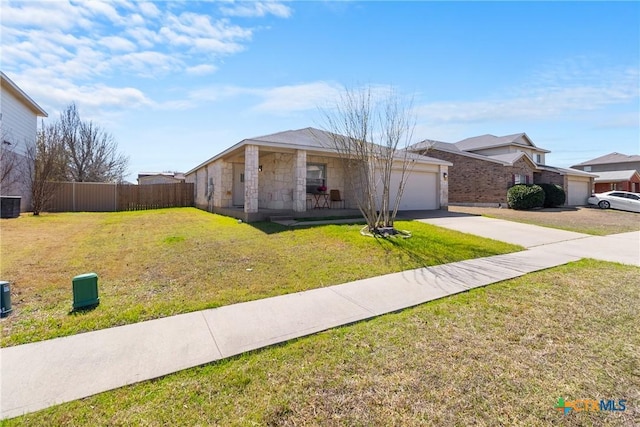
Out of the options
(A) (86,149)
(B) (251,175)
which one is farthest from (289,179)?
(A) (86,149)

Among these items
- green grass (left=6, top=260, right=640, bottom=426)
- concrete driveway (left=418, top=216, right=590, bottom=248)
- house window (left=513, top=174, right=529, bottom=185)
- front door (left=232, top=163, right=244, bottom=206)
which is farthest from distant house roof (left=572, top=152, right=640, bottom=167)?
green grass (left=6, top=260, right=640, bottom=426)

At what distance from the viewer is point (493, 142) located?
28000mm

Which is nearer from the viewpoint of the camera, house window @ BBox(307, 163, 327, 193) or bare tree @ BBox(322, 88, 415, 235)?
bare tree @ BBox(322, 88, 415, 235)

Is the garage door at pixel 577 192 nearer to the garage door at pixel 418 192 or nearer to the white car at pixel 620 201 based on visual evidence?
the white car at pixel 620 201

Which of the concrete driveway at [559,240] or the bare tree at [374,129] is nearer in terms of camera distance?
the concrete driveway at [559,240]

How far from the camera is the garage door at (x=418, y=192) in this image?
15796mm

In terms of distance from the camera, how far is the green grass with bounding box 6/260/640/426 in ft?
6.95

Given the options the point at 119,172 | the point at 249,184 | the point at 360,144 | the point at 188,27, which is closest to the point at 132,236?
the point at 249,184

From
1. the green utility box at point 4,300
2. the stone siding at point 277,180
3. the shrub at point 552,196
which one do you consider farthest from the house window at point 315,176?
the shrub at point 552,196

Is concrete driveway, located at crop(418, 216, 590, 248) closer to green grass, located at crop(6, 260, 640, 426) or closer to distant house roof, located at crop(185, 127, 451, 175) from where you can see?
distant house roof, located at crop(185, 127, 451, 175)

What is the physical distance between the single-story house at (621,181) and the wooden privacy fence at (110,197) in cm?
4317

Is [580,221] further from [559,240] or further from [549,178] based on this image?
[549,178]

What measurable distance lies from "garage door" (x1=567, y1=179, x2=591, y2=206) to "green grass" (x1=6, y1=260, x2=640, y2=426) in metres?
28.1

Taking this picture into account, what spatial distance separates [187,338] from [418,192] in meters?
15.3
